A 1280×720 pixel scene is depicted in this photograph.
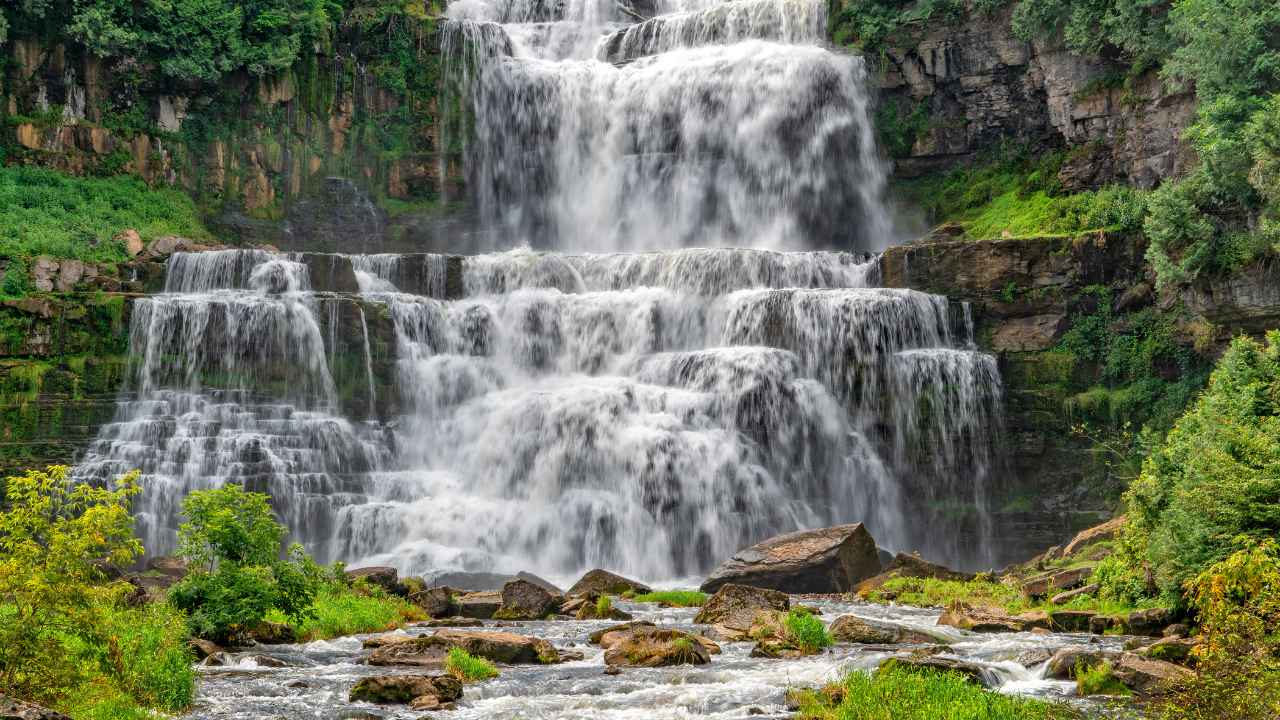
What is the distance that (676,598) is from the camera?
22.5 metres

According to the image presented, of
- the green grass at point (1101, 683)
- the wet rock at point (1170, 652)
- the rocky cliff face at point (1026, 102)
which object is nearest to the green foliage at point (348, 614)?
the green grass at point (1101, 683)

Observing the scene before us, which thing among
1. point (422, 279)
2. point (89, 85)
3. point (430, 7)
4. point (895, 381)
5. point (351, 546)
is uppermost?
point (430, 7)

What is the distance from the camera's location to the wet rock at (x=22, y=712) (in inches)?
335

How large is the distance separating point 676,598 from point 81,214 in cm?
2832

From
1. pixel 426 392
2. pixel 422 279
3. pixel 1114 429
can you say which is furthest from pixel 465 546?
pixel 1114 429

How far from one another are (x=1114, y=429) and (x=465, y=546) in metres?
18.7

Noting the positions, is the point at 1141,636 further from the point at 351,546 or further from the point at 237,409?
the point at 237,409

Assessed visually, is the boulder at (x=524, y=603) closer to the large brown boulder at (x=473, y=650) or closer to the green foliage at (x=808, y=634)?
the large brown boulder at (x=473, y=650)

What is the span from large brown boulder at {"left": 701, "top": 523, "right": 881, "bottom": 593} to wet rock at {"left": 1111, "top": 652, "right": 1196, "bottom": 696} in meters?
11.5

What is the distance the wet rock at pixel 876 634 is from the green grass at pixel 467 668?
201 inches

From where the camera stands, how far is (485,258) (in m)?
37.9

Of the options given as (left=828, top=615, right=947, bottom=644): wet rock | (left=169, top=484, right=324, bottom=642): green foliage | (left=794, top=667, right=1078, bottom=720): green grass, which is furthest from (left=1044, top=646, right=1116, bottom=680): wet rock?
(left=169, top=484, right=324, bottom=642): green foliage

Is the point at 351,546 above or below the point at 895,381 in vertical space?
below

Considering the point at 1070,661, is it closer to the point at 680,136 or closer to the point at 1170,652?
the point at 1170,652
